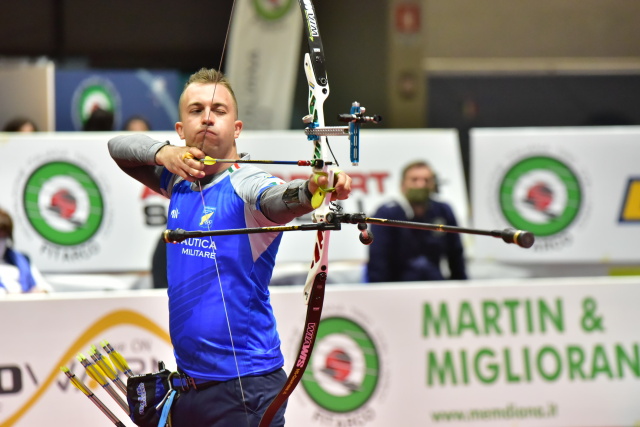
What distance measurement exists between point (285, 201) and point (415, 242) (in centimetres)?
353

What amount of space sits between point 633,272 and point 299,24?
10.5ft

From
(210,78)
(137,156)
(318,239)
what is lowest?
(318,239)

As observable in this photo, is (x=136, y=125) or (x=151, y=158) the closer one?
(x=151, y=158)

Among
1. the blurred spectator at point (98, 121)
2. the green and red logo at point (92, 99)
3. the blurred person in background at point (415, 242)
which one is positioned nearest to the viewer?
the blurred person in background at point (415, 242)

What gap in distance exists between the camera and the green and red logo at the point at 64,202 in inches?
261

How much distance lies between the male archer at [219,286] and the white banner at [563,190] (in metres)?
4.60

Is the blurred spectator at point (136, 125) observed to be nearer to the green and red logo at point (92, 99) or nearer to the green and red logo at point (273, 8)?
the green and red logo at point (92, 99)

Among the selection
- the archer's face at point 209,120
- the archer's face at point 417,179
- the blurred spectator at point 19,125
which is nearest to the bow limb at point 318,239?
the archer's face at point 209,120

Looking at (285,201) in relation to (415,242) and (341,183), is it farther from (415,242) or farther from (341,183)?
(415,242)

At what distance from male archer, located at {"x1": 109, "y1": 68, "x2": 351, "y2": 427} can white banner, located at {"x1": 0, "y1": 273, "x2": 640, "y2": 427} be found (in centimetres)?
208

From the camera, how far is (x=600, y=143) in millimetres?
7285

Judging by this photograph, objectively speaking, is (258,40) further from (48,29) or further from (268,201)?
(268,201)

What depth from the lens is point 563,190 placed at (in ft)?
23.8

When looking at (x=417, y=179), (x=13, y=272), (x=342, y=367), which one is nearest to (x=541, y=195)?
(x=417, y=179)
